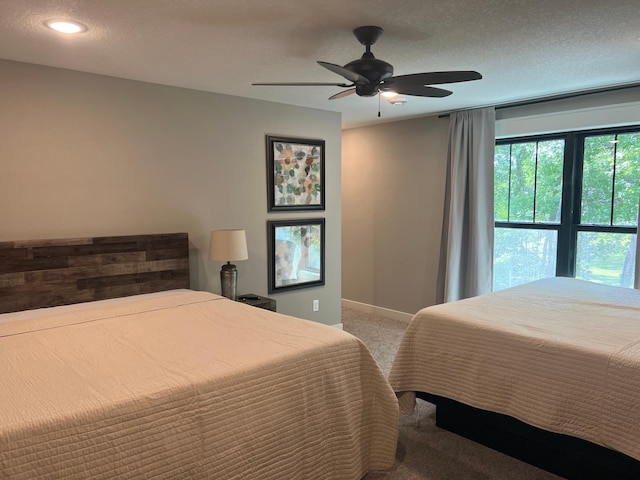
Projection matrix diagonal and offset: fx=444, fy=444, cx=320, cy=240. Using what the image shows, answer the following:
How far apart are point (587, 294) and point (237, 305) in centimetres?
243

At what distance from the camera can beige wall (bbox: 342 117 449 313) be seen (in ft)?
16.2

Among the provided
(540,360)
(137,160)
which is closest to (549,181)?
(540,360)

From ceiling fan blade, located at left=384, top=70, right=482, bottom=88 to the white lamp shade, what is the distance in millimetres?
1712

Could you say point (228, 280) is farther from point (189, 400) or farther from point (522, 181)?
point (522, 181)

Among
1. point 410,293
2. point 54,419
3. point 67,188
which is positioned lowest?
point 410,293

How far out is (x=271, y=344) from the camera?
205 cm

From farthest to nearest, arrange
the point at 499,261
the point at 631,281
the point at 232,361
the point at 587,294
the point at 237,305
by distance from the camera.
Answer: the point at 499,261 → the point at 631,281 → the point at 587,294 → the point at 237,305 → the point at 232,361

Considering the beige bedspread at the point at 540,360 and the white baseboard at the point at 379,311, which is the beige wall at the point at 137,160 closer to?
the white baseboard at the point at 379,311

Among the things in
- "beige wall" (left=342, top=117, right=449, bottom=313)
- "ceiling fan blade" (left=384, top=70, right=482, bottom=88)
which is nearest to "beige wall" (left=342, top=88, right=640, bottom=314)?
"beige wall" (left=342, top=117, right=449, bottom=313)

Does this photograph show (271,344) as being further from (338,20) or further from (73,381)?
(338,20)

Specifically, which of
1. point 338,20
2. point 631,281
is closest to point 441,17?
point 338,20

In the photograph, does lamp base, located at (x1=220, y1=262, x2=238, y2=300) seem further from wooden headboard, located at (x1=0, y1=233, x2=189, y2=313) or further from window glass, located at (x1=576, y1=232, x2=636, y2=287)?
window glass, located at (x1=576, y1=232, x2=636, y2=287)

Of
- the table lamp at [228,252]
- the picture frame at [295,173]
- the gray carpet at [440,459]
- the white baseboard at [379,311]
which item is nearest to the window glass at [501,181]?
the white baseboard at [379,311]

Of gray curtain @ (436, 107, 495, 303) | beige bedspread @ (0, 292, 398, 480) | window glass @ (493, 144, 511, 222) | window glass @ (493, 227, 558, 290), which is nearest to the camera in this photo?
beige bedspread @ (0, 292, 398, 480)
